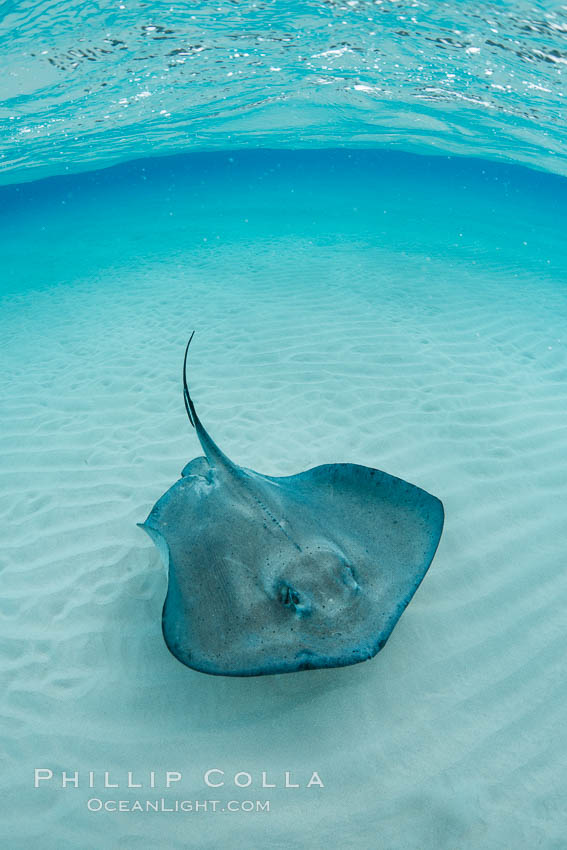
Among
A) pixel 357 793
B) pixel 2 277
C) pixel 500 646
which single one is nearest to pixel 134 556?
pixel 357 793

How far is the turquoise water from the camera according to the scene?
9.22ft

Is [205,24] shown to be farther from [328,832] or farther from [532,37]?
[328,832]

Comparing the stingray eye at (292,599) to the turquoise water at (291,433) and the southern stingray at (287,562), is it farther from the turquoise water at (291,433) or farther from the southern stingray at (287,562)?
the turquoise water at (291,433)

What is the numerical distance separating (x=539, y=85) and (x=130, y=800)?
15.3 meters

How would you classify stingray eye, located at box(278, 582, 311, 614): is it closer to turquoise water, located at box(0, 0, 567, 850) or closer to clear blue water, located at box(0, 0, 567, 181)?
turquoise water, located at box(0, 0, 567, 850)

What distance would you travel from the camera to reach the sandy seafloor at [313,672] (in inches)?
107

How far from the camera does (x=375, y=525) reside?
3395mm

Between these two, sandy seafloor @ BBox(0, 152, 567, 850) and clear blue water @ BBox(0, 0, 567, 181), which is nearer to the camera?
sandy seafloor @ BBox(0, 152, 567, 850)

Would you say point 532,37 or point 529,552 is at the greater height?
point 532,37

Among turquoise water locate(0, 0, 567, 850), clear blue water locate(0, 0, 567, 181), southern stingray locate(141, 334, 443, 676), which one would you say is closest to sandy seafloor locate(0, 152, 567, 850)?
turquoise water locate(0, 0, 567, 850)

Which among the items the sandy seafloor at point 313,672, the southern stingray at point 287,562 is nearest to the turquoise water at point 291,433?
the sandy seafloor at point 313,672

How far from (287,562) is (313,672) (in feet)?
2.97

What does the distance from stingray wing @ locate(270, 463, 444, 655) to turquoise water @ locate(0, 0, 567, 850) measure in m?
0.80

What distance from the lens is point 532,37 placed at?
9.52m
